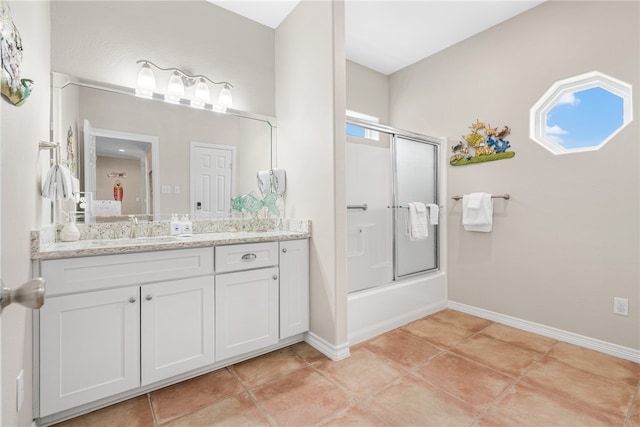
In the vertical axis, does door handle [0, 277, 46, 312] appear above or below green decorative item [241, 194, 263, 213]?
below

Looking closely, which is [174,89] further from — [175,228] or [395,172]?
[395,172]

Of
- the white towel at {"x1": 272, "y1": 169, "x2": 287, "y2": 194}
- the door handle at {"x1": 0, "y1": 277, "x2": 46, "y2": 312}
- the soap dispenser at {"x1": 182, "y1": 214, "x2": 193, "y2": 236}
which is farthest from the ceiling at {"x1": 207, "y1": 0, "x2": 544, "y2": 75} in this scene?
the door handle at {"x1": 0, "y1": 277, "x2": 46, "y2": 312}

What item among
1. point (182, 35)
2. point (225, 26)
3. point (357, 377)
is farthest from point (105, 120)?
point (357, 377)

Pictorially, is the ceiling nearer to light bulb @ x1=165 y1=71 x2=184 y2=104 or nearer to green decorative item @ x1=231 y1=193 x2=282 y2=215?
light bulb @ x1=165 y1=71 x2=184 y2=104

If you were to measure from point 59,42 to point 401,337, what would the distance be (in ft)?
10.2

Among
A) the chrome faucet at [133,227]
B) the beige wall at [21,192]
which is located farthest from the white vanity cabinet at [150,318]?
the chrome faucet at [133,227]

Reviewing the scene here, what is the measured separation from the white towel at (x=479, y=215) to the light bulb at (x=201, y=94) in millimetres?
2464

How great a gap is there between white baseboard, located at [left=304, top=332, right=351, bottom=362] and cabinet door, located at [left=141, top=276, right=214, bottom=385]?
742 mm

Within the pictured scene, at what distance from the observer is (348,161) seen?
2.73 metres

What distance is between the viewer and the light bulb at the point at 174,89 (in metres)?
2.23

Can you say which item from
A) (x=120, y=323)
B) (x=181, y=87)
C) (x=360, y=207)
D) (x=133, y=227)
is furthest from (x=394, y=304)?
(x=181, y=87)

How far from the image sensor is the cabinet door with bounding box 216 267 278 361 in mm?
1906

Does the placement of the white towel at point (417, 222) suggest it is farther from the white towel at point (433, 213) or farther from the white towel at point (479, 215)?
the white towel at point (479, 215)

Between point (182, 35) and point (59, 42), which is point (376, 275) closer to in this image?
point (182, 35)
